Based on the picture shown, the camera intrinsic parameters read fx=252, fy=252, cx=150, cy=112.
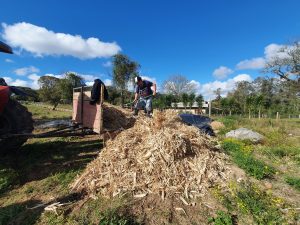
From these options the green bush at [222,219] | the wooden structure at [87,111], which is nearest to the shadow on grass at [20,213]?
the wooden structure at [87,111]

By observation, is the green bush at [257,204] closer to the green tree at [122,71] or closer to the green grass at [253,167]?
the green grass at [253,167]

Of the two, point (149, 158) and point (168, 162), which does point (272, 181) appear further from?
point (149, 158)

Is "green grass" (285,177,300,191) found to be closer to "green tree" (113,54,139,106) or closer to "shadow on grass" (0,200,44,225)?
"shadow on grass" (0,200,44,225)

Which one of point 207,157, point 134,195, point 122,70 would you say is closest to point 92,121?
point 134,195

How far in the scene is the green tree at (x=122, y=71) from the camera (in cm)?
3762

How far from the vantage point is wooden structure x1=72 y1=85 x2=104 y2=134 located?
17.5ft

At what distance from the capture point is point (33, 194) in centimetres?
421

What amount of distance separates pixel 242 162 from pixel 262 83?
6370cm

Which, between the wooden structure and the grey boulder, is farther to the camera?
the grey boulder

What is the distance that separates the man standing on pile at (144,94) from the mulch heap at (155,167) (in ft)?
7.12

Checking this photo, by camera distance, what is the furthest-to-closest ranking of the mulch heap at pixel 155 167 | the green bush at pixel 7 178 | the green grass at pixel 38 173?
the green bush at pixel 7 178 → the mulch heap at pixel 155 167 → the green grass at pixel 38 173

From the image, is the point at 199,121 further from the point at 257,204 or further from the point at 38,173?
the point at 38,173

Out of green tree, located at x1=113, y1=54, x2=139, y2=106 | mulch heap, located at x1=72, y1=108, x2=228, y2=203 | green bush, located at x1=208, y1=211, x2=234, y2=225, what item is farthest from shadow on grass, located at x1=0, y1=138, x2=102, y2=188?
green tree, located at x1=113, y1=54, x2=139, y2=106

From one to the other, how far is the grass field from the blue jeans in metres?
1.94
